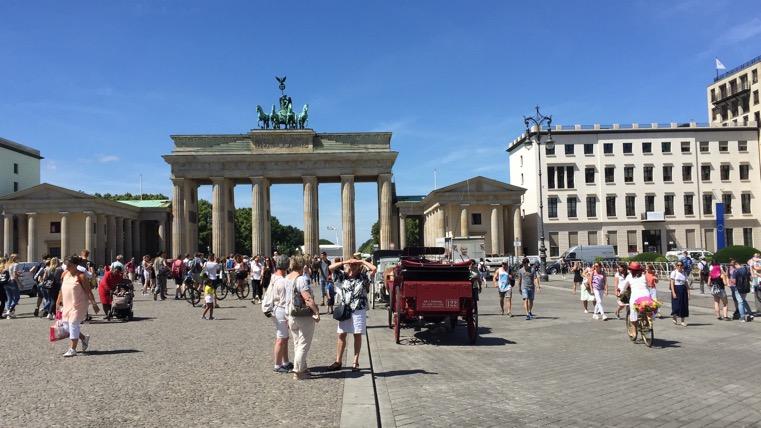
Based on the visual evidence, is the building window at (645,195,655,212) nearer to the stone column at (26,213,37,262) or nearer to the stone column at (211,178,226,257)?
the stone column at (211,178,226,257)

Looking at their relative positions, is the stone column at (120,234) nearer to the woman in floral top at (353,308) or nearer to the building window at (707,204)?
the woman in floral top at (353,308)

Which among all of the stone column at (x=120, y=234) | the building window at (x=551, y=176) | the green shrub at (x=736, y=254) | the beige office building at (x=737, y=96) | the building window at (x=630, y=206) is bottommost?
the green shrub at (x=736, y=254)

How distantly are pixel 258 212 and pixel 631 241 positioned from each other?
44.8 m

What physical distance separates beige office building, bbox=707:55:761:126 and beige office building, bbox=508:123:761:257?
191 inches

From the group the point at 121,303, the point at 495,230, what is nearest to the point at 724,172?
the point at 495,230

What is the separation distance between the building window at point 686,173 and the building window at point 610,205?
8907mm

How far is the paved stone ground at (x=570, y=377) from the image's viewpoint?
714 centimetres

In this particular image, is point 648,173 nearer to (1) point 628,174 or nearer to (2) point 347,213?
(1) point 628,174

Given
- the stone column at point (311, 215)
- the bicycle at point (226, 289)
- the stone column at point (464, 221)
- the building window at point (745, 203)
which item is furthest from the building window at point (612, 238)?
the bicycle at point (226, 289)

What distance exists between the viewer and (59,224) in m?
70.2

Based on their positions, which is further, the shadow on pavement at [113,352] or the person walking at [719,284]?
the person walking at [719,284]

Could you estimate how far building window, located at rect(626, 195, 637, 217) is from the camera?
244 feet

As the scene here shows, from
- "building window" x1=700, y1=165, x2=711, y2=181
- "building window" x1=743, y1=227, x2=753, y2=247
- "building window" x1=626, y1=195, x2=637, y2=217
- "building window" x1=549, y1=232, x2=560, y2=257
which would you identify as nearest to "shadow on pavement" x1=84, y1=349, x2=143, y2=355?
"building window" x1=549, y1=232, x2=560, y2=257

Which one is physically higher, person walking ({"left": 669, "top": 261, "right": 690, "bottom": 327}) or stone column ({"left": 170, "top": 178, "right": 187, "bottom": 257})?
stone column ({"left": 170, "top": 178, "right": 187, "bottom": 257})
